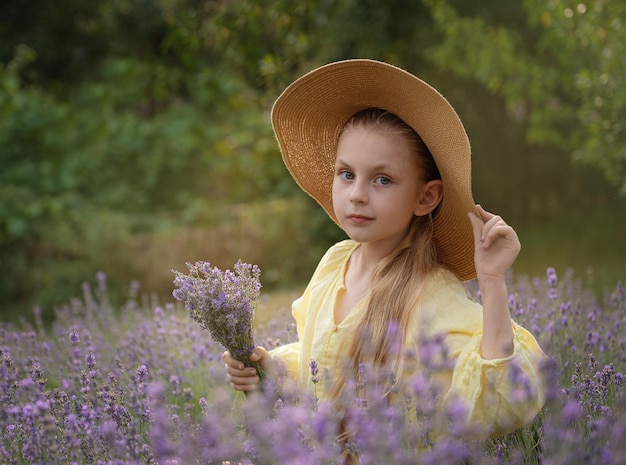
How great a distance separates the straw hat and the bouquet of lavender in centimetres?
56

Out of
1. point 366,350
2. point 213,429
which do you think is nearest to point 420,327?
point 366,350

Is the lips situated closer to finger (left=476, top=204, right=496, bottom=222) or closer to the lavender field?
finger (left=476, top=204, right=496, bottom=222)

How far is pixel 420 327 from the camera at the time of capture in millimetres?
2064

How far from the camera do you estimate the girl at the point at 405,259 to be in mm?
1923

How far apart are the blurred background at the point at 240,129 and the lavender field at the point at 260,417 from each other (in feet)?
8.64

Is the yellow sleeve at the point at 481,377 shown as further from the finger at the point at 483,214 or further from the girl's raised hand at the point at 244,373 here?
the girl's raised hand at the point at 244,373

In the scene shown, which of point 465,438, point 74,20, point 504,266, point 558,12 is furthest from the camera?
point 74,20

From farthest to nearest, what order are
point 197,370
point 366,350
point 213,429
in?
point 197,370 < point 366,350 < point 213,429

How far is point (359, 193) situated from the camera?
2.15 metres

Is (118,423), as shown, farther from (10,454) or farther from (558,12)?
(558,12)

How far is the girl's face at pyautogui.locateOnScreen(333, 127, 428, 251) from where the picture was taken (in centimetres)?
217

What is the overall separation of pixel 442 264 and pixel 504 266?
37 centimetres

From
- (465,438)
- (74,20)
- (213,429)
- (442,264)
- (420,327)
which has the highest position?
(74,20)

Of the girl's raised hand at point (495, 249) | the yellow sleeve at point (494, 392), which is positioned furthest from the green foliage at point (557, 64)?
the yellow sleeve at point (494, 392)
